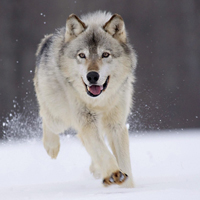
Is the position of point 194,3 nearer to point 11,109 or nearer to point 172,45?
point 172,45

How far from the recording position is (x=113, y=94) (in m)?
4.88

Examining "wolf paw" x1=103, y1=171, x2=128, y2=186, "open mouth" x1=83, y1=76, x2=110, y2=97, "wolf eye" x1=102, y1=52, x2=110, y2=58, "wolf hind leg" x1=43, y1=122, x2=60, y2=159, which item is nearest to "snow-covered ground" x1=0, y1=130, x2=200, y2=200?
"wolf paw" x1=103, y1=171, x2=128, y2=186

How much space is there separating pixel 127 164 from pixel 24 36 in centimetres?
1331

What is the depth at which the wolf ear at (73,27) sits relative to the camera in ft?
15.7

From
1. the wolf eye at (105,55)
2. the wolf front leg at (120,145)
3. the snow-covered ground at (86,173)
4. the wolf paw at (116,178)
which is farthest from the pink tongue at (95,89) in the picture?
the snow-covered ground at (86,173)

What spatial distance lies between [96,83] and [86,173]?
1.98 metres

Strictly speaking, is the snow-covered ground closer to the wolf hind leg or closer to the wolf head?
the wolf hind leg

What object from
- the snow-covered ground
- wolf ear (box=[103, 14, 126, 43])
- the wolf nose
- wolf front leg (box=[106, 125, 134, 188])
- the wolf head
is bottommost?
the snow-covered ground

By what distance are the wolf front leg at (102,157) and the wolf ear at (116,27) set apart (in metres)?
0.95

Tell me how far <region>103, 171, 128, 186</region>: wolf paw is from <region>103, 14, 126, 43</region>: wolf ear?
139cm

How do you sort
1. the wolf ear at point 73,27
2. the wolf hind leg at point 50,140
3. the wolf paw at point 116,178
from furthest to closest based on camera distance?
the wolf hind leg at point 50,140 < the wolf ear at point 73,27 < the wolf paw at point 116,178

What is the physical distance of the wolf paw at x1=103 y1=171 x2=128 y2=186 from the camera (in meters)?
4.39

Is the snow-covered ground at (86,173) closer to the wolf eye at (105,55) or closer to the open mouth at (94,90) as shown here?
the open mouth at (94,90)

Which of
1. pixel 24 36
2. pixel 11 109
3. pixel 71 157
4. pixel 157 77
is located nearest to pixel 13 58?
pixel 24 36
